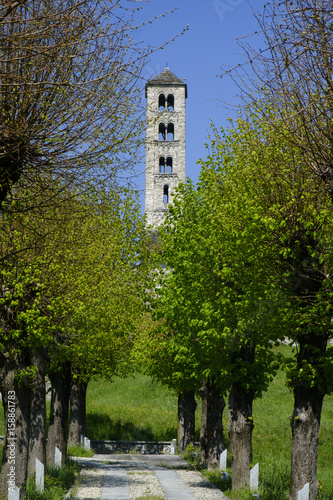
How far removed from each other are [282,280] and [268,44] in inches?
208

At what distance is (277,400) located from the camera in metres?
41.7

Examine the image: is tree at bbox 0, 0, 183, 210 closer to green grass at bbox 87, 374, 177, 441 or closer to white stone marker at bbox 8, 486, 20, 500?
white stone marker at bbox 8, 486, 20, 500

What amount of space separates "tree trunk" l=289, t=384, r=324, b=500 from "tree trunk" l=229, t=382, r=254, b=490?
148 inches

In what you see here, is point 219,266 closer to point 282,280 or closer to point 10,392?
point 282,280

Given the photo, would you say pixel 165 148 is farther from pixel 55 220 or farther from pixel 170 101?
pixel 55 220

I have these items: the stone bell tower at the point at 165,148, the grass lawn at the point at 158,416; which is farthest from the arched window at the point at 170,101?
the grass lawn at the point at 158,416

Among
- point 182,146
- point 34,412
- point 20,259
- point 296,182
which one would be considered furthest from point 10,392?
point 182,146

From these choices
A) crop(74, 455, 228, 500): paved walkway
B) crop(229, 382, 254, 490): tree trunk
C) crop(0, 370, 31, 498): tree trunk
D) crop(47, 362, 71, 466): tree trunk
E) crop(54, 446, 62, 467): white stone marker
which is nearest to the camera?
crop(0, 370, 31, 498): tree trunk

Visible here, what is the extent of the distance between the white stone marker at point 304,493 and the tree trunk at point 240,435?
407cm

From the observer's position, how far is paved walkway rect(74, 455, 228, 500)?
17056mm

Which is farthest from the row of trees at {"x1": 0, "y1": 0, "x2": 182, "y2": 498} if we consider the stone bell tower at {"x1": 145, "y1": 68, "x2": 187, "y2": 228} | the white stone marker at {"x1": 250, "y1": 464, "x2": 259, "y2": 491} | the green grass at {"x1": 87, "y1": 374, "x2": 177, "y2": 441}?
the stone bell tower at {"x1": 145, "y1": 68, "x2": 187, "y2": 228}

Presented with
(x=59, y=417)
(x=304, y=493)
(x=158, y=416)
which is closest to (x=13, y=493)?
(x=304, y=493)

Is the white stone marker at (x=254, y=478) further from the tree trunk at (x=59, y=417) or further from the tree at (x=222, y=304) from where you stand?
the tree trunk at (x=59, y=417)

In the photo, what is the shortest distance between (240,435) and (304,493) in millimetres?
4280
